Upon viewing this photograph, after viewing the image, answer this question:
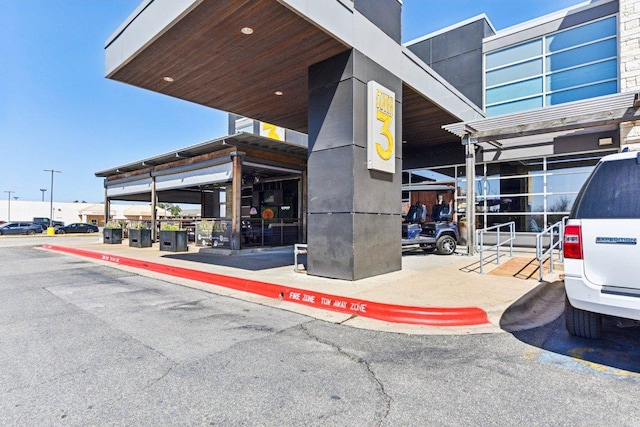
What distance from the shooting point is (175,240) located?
1527 cm

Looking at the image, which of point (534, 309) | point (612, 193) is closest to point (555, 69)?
point (534, 309)

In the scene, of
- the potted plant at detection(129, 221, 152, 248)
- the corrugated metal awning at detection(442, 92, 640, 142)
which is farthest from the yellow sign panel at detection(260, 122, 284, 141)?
the corrugated metal awning at detection(442, 92, 640, 142)

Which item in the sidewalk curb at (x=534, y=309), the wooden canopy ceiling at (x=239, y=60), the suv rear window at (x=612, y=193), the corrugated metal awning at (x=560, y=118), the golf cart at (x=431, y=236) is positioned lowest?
the sidewalk curb at (x=534, y=309)

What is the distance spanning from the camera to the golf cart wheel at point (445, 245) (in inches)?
471

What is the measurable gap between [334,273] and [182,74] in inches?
255

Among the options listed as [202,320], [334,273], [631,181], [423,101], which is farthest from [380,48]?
[202,320]

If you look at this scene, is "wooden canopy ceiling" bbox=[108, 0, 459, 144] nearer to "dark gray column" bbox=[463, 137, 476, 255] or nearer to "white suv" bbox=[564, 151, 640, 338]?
"dark gray column" bbox=[463, 137, 476, 255]

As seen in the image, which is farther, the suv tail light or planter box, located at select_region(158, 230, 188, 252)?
planter box, located at select_region(158, 230, 188, 252)

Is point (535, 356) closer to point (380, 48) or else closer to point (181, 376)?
point (181, 376)

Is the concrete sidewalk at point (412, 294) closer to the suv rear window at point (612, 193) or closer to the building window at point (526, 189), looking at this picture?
the suv rear window at point (612, 193)

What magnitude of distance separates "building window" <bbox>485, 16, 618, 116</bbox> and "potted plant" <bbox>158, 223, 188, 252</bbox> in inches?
569

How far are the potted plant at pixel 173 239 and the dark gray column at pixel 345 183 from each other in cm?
923

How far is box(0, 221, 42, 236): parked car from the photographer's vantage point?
3803cm

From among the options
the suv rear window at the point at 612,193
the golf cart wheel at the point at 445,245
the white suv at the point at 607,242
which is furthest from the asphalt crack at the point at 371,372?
the golf cart wheel at the point at 445,245
